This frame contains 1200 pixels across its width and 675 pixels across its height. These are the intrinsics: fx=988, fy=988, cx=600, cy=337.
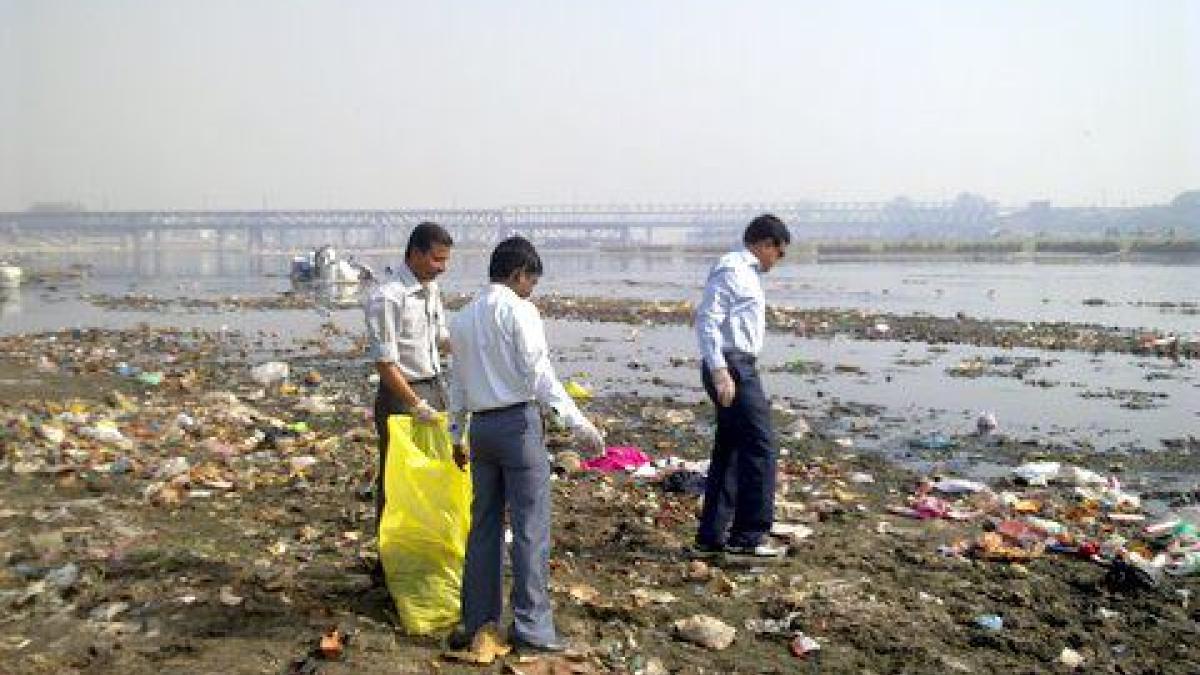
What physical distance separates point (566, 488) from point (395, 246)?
149851 millimetres

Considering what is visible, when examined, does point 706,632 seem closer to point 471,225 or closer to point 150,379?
point 150,379

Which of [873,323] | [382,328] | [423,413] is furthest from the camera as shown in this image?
[873,323]

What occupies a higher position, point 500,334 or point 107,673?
point 500,334

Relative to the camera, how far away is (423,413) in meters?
4.59

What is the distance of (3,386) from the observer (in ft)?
40.5

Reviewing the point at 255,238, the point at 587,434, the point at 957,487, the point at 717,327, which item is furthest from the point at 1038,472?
the point at 255,238

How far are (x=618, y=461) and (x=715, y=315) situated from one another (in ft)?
9.87

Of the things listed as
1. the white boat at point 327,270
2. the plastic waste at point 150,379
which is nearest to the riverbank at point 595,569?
the plastic waste at point 150,379

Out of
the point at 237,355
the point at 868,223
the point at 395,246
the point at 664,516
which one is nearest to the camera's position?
the point at 664,516

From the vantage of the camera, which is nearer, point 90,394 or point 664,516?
point 664,516

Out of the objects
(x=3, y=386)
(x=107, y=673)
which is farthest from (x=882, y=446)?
(x=3, y=386)

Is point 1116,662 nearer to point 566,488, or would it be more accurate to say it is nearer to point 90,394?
point 566,488

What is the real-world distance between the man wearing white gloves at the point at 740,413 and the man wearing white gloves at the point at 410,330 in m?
1.64

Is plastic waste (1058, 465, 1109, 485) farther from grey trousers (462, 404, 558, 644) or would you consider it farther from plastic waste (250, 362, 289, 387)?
plastic waste (250, 362, 289, 387)
